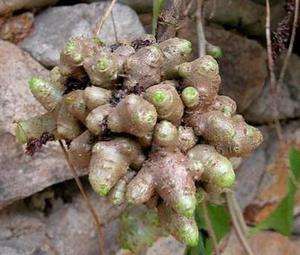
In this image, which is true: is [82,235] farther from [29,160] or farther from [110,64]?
[110,64]

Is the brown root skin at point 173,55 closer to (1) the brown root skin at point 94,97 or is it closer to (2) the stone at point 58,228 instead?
(1) the brown root skin at point 94,97

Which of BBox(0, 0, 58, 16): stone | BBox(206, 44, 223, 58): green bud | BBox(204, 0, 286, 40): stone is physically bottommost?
BBox(204, 0, 286, 40): stone

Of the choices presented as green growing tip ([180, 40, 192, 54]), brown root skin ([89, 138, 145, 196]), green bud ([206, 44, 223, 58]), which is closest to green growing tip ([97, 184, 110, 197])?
brown root skin ([89, 138, 145, 196])

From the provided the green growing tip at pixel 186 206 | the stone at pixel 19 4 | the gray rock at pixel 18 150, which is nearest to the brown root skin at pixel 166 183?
the green growing tip at pixel 186 206

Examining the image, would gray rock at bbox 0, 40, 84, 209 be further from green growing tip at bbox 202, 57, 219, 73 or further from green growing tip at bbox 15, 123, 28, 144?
green growing tip at bbox 202, 57, 219, 73

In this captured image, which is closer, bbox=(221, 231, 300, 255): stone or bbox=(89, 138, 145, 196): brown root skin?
bbox=(89, 138, 145, 196): brown root skin

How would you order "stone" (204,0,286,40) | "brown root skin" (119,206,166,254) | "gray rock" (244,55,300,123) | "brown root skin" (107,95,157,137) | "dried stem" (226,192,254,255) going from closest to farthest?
"brown root skin" (107,95,157,137) < "dried stem" (226,192,254,255) < "brown root skin" (119,206,166,254) < "stone" (204,0,286,40) < "gray rock" (244,55,300,123)

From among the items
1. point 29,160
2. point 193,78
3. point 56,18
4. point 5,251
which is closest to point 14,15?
point 56,18
